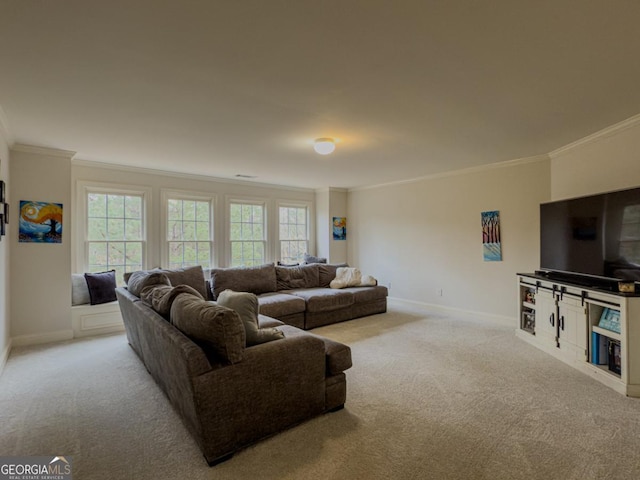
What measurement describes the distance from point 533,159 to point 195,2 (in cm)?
470

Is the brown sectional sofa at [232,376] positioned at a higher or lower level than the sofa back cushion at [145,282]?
lower

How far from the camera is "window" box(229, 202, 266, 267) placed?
6.31m

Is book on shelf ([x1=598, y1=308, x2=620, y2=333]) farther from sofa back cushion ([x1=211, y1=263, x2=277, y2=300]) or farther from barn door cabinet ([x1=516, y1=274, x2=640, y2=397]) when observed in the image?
sofa back cushion ([x1=211, y1=263, x2=277, y2=300])

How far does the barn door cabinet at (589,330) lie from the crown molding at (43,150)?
6129 millimetres

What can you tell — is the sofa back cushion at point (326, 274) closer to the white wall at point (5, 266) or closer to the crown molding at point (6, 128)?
the white wall at point (5, 266)

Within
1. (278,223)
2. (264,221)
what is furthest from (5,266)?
(278,223)

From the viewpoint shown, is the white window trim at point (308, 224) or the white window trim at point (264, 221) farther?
the white window trim at point (308, 224)

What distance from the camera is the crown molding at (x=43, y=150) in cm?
397

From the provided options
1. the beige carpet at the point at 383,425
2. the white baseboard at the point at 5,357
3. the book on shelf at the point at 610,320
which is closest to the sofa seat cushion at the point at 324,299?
the beige carpet at the point at 383,425

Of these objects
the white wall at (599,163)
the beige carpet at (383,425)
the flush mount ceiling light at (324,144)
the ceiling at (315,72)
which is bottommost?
the beige carpet at (383,425)

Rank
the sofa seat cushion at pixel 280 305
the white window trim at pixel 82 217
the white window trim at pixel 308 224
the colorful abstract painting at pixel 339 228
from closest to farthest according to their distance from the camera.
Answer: the sofa seat cushion at pixel 280 305, the white window trim at pixel 82 217, the white window trim at pixel 308 224, the colorful abstract painting at pixel 339 228

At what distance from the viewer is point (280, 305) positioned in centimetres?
451

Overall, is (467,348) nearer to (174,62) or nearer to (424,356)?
(424,356)

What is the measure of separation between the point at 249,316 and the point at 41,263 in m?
3.52
